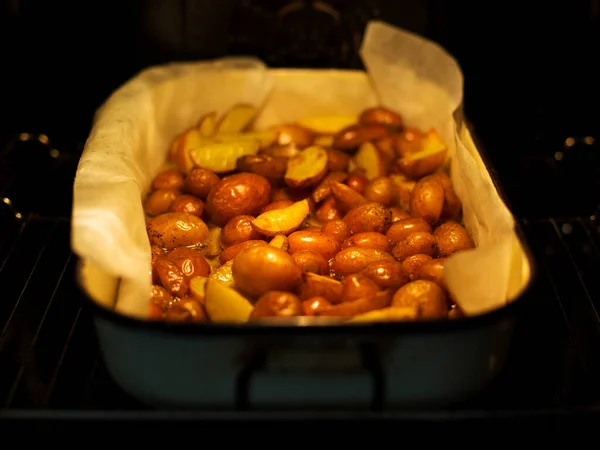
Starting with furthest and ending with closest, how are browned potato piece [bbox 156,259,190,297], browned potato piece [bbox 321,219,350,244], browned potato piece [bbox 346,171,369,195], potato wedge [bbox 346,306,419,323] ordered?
browned potato piece [bbox 346,171,369,195] < browned potato piece [bbox 321,219,350,244] < browned potato piece [bbox 156,259,190,297] < potato wedge [bbox 346,306,419,323]

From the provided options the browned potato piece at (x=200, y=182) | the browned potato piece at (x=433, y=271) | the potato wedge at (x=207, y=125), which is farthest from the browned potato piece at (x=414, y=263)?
the potato wedge at (x=207, y=125)

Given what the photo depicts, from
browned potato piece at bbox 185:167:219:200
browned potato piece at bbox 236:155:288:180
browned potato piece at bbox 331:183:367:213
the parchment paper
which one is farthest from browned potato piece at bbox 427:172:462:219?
browned potato piece at bbox 185:167:219:200

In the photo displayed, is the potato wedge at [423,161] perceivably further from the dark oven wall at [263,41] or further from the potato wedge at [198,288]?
the potato wedge at [198,288]

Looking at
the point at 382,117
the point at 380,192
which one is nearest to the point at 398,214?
the point at 380,192

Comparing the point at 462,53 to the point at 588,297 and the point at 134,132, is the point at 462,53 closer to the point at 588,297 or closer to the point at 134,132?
the point at 588,297

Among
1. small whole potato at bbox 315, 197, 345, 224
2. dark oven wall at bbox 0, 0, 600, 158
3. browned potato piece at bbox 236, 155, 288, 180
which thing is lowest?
small whole potato at bbox 315, 197, 345, 224

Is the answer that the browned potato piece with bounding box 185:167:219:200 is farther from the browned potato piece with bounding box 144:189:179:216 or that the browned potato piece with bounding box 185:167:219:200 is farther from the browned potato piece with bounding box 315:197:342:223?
the browned potato piece with bounding box 315:197:342:223

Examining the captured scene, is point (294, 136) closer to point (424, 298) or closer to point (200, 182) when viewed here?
point (200, 182)
